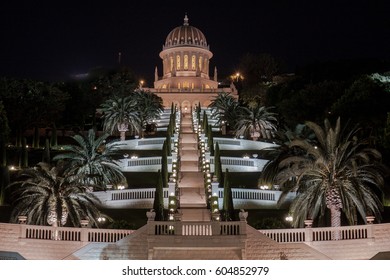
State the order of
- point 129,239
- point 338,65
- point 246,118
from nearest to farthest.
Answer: point 129,239
point 246,118
point 338,65

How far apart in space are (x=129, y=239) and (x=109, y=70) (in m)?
63.2

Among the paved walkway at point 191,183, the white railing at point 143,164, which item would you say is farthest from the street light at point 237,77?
the white railing at point 143,164

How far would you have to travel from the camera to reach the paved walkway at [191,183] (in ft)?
106

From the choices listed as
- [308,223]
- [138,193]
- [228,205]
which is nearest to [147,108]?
[138,193]

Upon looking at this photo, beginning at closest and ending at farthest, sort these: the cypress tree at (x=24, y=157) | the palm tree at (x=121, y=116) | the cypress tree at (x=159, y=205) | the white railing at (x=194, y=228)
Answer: the white railing at (x=194, y=228) → the cypress tree at (x=159, y=205) → the cypress tree at (x=24, y=157) → the palm tree at (x=121, y=116)

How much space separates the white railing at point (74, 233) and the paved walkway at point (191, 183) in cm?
633

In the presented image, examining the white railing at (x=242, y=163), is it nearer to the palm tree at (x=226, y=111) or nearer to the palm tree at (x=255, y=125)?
the palm tree at (x=255, y=125)

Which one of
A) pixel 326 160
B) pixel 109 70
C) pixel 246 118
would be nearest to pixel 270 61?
pixel 109 70

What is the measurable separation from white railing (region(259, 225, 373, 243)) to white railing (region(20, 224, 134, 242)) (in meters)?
6.07

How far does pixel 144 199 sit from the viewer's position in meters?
33.5

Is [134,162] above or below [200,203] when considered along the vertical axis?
above

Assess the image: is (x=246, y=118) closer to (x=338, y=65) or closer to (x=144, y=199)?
(x=144, y=199)

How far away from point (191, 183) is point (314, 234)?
48.7ft

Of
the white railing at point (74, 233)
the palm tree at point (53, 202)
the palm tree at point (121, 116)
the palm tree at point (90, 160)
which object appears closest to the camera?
the white railing at point (74, 233)
